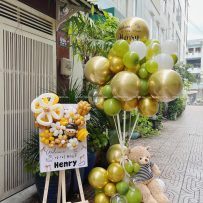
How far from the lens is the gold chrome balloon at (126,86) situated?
2570 millimetres

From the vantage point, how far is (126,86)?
2.55m

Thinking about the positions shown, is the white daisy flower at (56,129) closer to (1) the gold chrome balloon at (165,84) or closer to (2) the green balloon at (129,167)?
(2) the green balloon at (129,167)

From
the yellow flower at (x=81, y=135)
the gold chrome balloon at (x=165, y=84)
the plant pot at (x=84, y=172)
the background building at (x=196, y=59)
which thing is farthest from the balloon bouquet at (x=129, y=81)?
the background building at (x=196, y=59)

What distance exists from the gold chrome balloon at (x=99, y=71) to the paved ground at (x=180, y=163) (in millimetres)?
2271

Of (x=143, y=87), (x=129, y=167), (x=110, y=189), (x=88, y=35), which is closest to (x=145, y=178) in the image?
(x=129, y=167)

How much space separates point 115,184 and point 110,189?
0.09 metres

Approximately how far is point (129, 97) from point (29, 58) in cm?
197

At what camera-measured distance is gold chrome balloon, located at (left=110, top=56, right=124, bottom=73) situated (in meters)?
2.86

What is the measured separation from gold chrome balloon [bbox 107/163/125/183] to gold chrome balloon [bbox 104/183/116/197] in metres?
0.07

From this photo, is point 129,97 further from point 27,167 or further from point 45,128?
point 27,167

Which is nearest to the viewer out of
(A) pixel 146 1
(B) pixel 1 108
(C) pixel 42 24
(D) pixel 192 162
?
(B) pixel 1 108

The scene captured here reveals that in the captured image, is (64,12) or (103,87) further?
(64,12)

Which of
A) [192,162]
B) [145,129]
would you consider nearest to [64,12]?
[192,162]

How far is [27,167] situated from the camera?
3.49 meters
